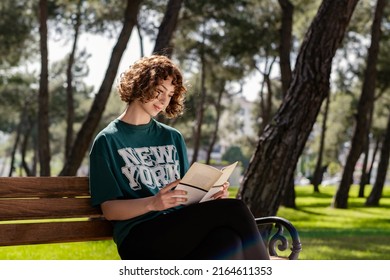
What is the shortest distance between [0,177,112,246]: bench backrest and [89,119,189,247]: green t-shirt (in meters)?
0.24

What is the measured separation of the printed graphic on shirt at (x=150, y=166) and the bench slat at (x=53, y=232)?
0.44 m

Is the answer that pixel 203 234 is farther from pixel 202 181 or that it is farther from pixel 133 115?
pixel 133 115

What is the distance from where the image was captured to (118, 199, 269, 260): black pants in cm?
380

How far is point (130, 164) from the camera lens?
4.01m

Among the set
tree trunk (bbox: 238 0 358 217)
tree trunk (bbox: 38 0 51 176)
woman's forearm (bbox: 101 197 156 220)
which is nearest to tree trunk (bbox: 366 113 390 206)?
tree trunk (bbox: 38 0 51 176)

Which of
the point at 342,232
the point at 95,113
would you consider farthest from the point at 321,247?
the point at 95,113

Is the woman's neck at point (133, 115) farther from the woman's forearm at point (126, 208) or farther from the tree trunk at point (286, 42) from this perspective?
the tree trunk at point (286, 42)

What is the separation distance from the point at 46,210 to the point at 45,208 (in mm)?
13

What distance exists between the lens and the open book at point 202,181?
3.79 m

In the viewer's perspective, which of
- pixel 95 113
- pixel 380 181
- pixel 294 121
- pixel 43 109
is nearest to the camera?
pixel 294 121

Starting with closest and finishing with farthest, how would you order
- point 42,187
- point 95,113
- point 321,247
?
point 42,187 → point 321,247 → point 95,113

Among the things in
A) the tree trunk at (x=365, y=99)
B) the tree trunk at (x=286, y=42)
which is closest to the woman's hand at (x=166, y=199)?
the tree trunk at (x=286, y=42)

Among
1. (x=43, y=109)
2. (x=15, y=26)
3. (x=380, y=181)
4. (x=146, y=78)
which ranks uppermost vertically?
(x=15, y=26)

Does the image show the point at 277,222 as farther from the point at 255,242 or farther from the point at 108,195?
the point at 108,195
